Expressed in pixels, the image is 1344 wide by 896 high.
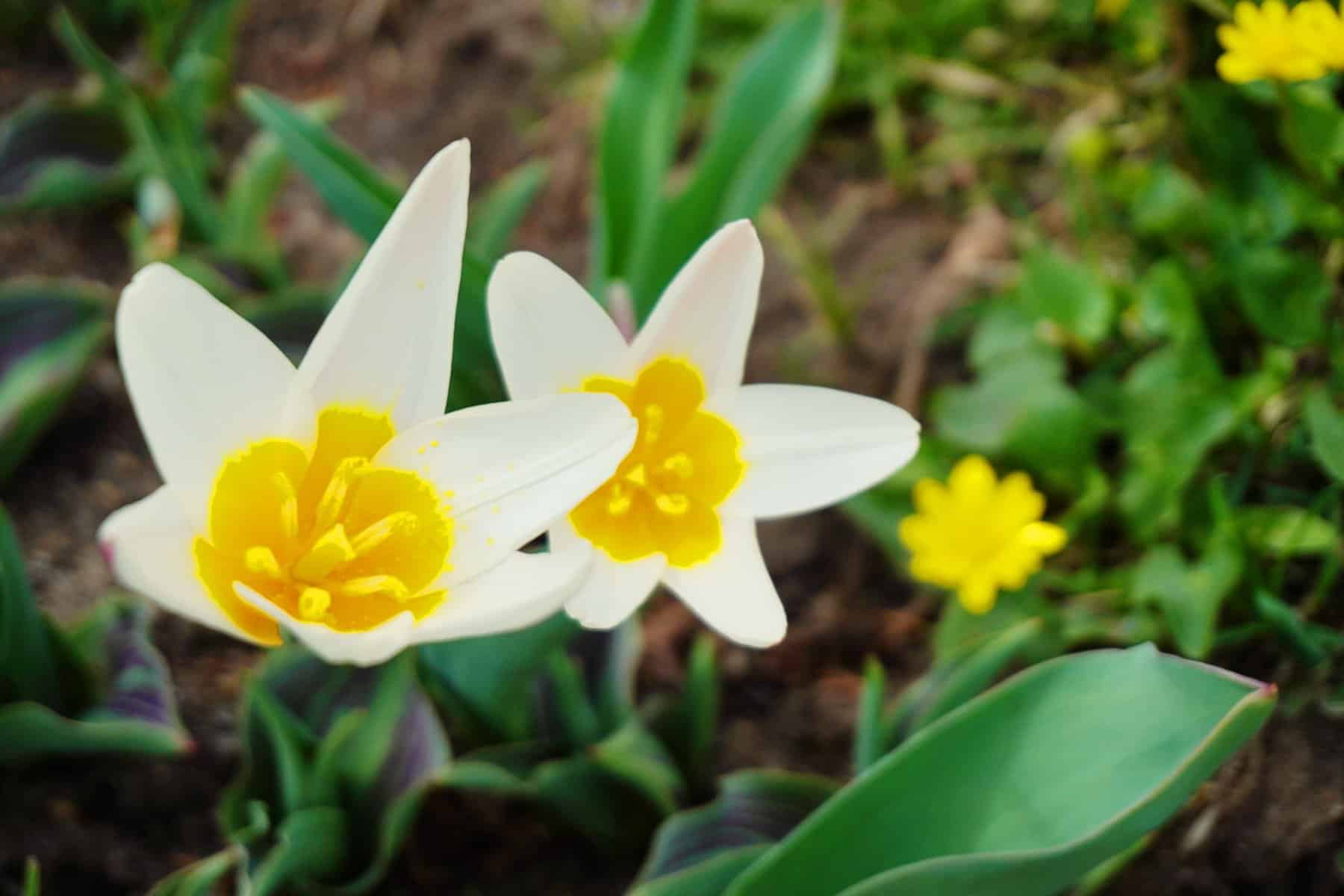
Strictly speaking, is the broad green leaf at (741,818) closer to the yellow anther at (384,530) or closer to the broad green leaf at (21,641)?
the yellow anther at (384,530)

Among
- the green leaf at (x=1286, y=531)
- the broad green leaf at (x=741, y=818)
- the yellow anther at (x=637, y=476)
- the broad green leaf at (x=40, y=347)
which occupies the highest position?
the yellow anther at (x=637, y=476)

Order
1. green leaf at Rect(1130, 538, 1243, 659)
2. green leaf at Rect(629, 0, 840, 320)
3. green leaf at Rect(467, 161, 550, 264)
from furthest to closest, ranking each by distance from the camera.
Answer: green leaf at Rect(467, 161, 550, 264) < green leaf at Rect(629, 0, 840, 320) < green leaf at Rect(1130, 538, 1243, 659)

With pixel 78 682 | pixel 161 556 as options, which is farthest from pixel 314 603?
pixel 78 682

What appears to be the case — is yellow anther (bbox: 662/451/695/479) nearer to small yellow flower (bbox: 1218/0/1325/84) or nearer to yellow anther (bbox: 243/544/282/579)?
yellow anther (bbox: 243/544/282/579)

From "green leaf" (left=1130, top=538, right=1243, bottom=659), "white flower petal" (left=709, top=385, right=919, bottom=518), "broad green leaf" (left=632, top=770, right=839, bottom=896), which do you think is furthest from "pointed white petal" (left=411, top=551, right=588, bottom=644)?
"green leaf" (left=1130, top=538, right=1243, bottom=659)

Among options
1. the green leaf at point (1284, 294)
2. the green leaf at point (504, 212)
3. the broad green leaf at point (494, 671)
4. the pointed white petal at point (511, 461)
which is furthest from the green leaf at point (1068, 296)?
the pointed white petal at point (511, 461)

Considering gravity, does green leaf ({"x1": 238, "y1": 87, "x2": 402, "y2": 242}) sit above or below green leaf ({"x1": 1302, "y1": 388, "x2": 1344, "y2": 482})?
above

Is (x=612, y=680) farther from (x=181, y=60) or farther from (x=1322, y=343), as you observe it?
(x=181, y=60)
